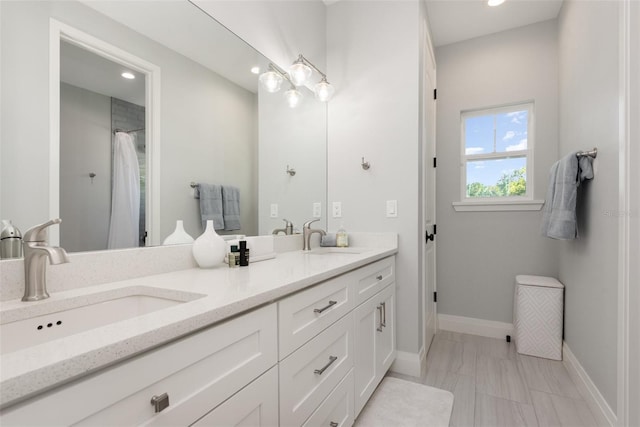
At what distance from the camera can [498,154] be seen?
2928 mm

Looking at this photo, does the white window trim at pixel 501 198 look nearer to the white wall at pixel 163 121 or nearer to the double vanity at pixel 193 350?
the double vanity at pixel 193 350

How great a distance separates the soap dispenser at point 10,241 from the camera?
826 millimetres

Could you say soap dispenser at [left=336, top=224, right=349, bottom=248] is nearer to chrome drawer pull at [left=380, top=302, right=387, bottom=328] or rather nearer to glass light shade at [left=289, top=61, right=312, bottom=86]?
chrome drawer pull at [left=380, top=302, right=387, bottom=328]

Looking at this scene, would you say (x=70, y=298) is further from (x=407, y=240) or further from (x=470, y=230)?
(x=470, y=230)

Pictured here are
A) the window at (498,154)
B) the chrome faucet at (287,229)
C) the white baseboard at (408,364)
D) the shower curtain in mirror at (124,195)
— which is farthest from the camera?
the window at (498,154)

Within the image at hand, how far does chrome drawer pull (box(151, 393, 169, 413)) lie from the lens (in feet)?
1.95

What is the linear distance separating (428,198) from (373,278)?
1124 mm

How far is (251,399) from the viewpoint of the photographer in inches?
32.2

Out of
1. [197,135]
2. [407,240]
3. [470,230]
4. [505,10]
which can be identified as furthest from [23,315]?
[505,10]

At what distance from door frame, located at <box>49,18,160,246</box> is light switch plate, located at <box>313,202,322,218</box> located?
1.27 metres

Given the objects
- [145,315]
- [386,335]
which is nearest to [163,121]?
[145,315]

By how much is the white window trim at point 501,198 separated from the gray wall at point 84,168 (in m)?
2.84

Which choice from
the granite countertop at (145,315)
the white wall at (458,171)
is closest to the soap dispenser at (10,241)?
the granite countertop at (145,315)

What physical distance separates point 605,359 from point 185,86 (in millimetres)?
2460
